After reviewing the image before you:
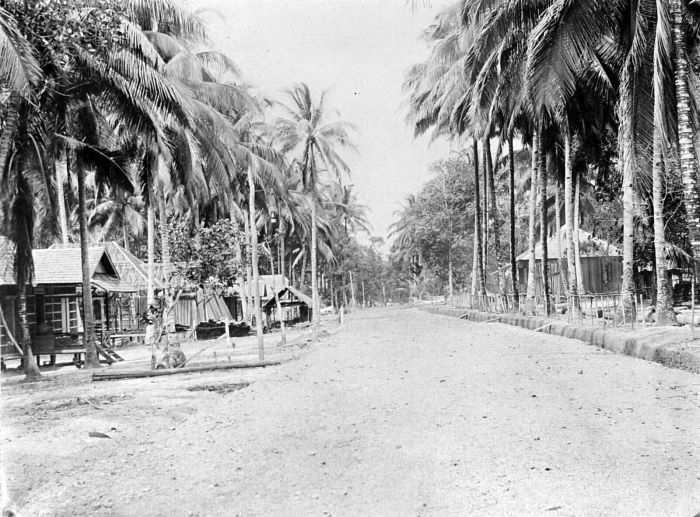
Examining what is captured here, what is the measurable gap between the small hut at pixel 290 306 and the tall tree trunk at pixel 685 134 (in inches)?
737

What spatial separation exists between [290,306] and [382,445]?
109 feet

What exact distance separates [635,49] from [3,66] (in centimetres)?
994

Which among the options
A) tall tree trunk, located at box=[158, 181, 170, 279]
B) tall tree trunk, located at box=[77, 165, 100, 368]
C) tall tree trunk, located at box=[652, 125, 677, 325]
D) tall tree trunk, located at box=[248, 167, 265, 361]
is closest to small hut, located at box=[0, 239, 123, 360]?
tall tree trunk, located at box=[77, 165, 100, 368]

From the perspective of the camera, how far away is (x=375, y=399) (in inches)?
326

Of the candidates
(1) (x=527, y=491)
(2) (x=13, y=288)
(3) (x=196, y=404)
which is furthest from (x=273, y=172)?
(1) (x=527, y=491)

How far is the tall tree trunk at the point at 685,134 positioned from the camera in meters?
10.3

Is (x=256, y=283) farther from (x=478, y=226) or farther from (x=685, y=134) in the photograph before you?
(x=478, y=226)

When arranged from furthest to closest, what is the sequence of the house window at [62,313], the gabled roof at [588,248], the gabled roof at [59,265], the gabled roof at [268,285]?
1. the gabled roof at [268,285]
2. the gabled roof at [588,248]
3. the house window at [62,313]
4. the gabled roof at [59,265]

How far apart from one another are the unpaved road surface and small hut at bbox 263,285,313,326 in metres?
18.2

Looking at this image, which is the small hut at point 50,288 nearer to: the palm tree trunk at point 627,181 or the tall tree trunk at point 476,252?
the palm tree trunk at point 627,181

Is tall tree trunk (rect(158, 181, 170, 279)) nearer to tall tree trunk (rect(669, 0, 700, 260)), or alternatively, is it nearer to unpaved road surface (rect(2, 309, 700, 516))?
unpaved road surface (rect(2, 309, 700, 516))

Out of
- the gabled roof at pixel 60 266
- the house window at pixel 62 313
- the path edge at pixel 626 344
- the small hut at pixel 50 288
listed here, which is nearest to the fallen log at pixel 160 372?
the small hut at pixel 50 288

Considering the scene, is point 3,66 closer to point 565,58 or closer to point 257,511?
point 257,511

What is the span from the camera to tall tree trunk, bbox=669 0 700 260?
33.8 ft
